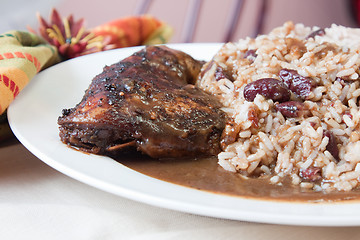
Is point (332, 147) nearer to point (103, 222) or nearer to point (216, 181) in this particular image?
point (216, 181)

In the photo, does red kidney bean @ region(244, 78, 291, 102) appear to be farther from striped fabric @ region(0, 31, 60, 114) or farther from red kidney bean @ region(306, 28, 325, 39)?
striped fabric @ region(0, 31, 60, 114)

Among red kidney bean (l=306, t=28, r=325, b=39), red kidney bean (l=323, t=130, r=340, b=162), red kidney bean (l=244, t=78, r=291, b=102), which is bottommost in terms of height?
red kidney bean (l=323, t=130, r=340, b=162)

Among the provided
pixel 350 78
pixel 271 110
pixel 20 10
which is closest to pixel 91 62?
pixel 271 110

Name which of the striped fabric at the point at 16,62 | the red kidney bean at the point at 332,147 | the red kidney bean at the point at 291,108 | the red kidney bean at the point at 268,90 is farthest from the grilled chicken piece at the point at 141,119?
the red kidney bean at the point at 332,147

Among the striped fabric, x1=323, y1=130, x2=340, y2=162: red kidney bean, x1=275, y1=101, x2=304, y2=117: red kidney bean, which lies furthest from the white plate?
x1=275, y1=101, x2=304, y2=117: red kidney bean

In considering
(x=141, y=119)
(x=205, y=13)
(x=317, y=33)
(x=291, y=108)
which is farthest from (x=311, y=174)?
(x=205, y=13)

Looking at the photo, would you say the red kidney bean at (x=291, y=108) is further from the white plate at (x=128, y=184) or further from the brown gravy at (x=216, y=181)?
the white plate at (x=128, y=184)

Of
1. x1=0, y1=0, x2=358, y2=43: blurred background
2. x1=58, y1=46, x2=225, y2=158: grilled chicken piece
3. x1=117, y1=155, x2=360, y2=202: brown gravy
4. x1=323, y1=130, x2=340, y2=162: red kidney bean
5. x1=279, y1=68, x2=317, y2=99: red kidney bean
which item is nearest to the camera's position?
x1=117, y1=155, x2=360, y2=202: brown gravy
